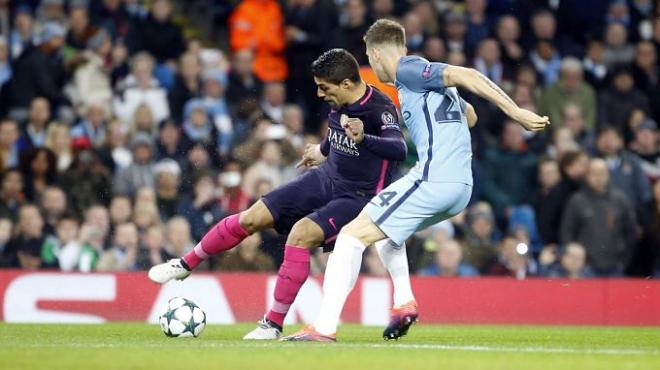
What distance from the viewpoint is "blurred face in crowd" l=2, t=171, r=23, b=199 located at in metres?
14.9

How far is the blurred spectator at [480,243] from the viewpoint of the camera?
1540cm

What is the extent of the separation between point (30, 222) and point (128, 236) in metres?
0.99

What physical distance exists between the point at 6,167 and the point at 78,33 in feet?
7.12

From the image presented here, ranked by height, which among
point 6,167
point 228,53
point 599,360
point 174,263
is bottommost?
point 599,360

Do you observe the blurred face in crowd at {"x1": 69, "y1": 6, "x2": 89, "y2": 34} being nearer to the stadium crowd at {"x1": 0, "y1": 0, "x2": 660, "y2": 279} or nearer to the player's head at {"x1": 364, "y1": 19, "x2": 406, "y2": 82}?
the stadium crowd at {"x1": 0, "y1": 0, "x2": 660, "y2": 279}

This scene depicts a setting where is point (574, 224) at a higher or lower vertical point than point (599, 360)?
higher

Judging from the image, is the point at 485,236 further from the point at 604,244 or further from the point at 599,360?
the point at 599,360

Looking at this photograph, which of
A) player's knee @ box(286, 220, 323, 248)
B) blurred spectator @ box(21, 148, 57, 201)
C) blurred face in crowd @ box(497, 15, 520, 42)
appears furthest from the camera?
blurred face in crowd @ box(497, 15, 520, 42)

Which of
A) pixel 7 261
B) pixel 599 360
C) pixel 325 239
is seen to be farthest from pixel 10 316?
pixel 599 360

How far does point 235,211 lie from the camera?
48.9 ft

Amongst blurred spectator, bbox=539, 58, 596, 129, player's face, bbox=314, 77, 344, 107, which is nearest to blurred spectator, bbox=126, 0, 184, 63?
blurred spectator, bbox=539, 58, 596, 129

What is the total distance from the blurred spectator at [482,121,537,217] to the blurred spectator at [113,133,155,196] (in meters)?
3.87

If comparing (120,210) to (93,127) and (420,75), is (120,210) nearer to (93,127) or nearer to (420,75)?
(93,127)

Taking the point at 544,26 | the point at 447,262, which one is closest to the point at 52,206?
the point at 447,262
